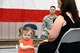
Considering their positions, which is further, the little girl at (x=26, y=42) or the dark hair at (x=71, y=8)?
the little girl at (x=26, y=42)

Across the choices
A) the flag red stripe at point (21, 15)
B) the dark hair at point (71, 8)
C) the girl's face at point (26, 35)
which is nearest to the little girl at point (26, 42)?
the girl's face at point (26, 35)

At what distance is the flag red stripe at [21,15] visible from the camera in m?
7.95

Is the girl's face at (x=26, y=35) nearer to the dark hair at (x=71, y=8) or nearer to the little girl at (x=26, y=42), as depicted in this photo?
the little girl at (x=26, y=42)

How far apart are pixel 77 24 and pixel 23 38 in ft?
2.65

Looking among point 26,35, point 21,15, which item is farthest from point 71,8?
point 21,15

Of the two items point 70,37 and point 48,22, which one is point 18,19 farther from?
point 70,37

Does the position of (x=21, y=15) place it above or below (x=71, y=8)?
below

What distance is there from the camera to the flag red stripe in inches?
313

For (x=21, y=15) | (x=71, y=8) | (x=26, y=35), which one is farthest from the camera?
(x=21, y=15)

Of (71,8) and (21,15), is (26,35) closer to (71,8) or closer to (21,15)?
(71,8)

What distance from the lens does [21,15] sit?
8.09 m

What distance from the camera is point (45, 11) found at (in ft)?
27.0

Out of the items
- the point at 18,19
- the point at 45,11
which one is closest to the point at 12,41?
the point at 18,19

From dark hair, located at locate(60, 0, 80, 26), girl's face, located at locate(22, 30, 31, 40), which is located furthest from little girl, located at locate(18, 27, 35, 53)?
dark hair, located at locate(60, 0, 80, 26)
